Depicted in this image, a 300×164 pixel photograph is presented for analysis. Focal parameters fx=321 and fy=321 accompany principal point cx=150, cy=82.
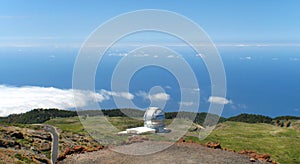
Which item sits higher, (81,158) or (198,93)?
(198,93)

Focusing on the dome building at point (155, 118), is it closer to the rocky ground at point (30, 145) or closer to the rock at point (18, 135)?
the rocky ground at point (30, 145)

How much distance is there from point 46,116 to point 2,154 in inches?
3237

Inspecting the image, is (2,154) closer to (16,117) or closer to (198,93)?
(198,93)

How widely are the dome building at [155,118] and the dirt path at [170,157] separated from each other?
10.3 m

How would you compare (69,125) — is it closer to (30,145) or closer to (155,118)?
(155,118)

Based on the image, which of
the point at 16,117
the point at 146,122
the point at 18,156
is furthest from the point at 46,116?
the point at 18,156

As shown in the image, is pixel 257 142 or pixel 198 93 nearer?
pixel 198 93

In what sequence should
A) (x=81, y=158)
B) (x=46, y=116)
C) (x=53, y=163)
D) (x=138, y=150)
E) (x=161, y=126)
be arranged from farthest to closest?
(x=46, y=116) → (x=161, y=126) → (x=138, y=150) → (x=81, y=158) → (x=53, y=163)

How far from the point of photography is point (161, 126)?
41156 millimetres

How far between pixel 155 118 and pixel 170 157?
45.7 ft

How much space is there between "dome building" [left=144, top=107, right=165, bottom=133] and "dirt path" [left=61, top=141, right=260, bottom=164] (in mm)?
10330

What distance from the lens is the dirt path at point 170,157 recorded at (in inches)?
1031

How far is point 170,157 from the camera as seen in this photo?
88.2ft


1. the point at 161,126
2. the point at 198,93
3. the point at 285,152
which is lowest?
the point at 285,152
